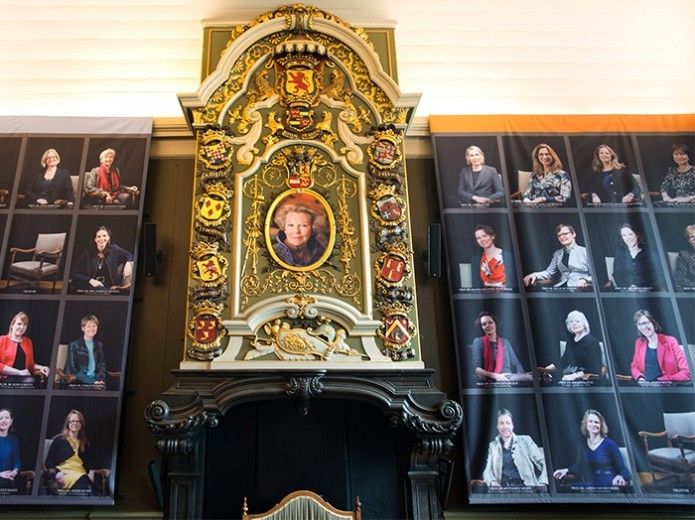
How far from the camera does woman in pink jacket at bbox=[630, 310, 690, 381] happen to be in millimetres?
5391

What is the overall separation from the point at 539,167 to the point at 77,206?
183 inches

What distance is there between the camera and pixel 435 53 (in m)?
6.61

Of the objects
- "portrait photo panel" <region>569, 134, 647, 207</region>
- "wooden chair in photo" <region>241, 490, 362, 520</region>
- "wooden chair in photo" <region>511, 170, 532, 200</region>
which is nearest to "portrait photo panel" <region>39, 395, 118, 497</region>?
"wooden chair in photo" <region>241, 490, 362, 520</region>

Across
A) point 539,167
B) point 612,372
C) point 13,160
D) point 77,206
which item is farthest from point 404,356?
point 13,160

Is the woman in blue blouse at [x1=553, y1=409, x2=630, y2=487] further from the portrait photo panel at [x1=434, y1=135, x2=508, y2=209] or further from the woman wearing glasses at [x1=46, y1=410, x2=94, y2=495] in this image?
the woman wearing glasses at [x1=46, y1=410, x2=94, y2=495]

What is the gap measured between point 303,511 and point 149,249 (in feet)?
8.95

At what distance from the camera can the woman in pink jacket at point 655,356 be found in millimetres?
5391

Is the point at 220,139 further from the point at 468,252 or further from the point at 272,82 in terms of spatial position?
the point at 468,252

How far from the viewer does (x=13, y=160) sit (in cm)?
603

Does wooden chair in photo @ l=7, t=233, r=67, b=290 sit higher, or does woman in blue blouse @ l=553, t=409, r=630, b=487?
wooden chair in photo @ l=7, t=233, r=67, b=290

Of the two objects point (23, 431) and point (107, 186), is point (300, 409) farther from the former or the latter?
point (107, 186)

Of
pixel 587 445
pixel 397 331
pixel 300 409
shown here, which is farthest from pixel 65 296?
pixel 587 445

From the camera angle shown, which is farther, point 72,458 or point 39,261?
point 39,261

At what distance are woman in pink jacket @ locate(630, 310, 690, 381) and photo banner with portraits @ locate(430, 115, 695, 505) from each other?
0.01m
